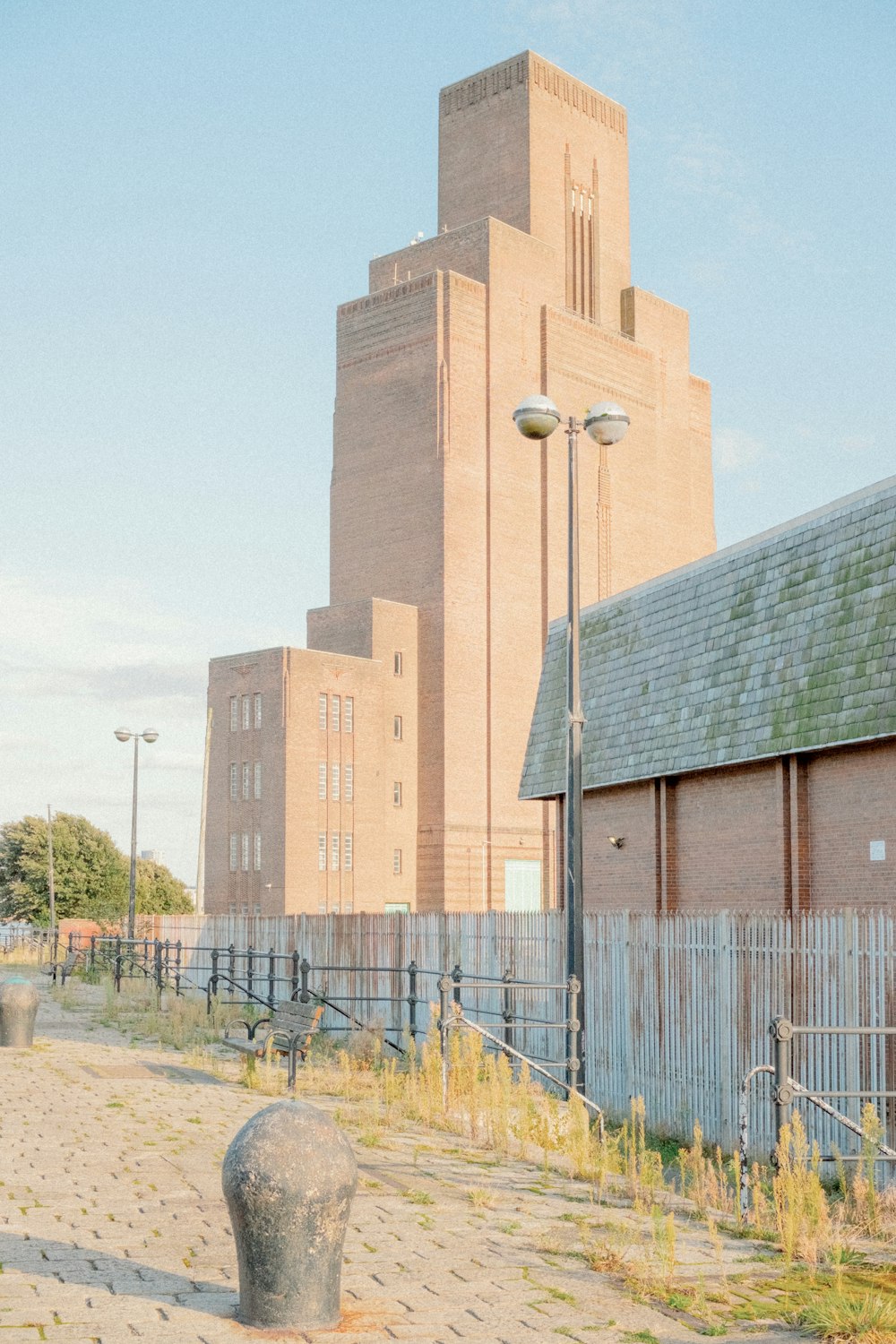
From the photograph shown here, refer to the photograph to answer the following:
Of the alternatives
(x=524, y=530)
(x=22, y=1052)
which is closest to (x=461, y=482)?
(x=524, y=530)

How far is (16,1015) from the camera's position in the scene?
20.0 m

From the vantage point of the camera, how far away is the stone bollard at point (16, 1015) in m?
20.0

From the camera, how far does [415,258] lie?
3054 inches

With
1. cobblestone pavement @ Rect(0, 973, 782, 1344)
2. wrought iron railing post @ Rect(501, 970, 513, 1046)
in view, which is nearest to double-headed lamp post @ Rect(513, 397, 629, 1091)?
cobblestone pavement @ Rect(0, 973, 782, 1344)

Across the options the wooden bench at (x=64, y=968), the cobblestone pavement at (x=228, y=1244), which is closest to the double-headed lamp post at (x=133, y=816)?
the wooden bench at (x=64, y=968)

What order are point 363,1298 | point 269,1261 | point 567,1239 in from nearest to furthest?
point 269,1261 → point 363,1298 → point 567,1239

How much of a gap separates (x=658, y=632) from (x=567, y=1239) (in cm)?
1649

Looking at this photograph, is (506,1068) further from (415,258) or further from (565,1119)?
(415,258)

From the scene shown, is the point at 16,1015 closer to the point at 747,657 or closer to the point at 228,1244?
the point at 747,657

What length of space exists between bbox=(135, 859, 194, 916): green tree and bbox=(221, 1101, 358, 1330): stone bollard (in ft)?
214

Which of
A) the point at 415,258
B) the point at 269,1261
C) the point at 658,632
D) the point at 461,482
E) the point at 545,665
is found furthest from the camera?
the point at 415,258

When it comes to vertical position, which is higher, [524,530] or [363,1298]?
[524,530]

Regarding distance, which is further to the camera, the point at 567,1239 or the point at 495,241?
the point at 495,241

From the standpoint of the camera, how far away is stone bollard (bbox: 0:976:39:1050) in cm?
1997
